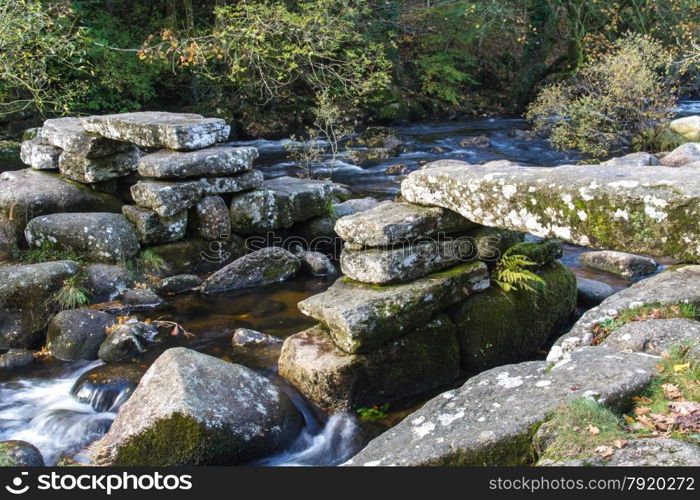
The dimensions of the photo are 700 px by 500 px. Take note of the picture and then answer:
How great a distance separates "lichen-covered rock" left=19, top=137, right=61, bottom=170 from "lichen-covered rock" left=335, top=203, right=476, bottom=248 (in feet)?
21.8

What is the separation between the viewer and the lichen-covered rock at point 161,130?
9.85 metres

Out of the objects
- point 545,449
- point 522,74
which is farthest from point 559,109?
point 545,449

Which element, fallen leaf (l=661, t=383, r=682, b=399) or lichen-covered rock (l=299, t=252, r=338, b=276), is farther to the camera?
lichen-covered rock (l=299, t=252, r=338, b=276)

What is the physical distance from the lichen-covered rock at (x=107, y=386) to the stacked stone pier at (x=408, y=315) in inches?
72.3

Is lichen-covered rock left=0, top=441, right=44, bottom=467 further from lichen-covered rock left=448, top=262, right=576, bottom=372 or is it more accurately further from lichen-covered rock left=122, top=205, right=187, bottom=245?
lichen-covered rock left=122, top=205, right=187, bottom=245

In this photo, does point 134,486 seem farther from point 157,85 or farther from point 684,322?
point 157,85

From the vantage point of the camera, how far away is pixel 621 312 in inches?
238

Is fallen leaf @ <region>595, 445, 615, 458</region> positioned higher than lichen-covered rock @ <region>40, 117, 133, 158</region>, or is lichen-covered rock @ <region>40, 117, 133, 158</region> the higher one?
lichen-covered rock @ <region>40, 117, 133, 158</region>

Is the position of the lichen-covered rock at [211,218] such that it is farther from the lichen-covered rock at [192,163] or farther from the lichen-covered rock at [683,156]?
the lichen-covered rock at [683,156]

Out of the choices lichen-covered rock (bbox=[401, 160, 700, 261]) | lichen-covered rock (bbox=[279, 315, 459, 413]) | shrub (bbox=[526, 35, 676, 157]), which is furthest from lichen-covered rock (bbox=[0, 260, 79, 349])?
shrub (bbox=[526, 35, 676, 157])

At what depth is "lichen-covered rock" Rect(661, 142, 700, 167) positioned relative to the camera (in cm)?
1580

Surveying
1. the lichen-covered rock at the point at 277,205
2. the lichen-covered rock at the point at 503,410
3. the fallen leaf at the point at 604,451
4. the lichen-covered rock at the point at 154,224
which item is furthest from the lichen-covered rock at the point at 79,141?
the fallen leaf at the point at 604,451

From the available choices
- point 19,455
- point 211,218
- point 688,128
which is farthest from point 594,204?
point 688,128

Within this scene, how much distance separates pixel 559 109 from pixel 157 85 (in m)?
14.8
